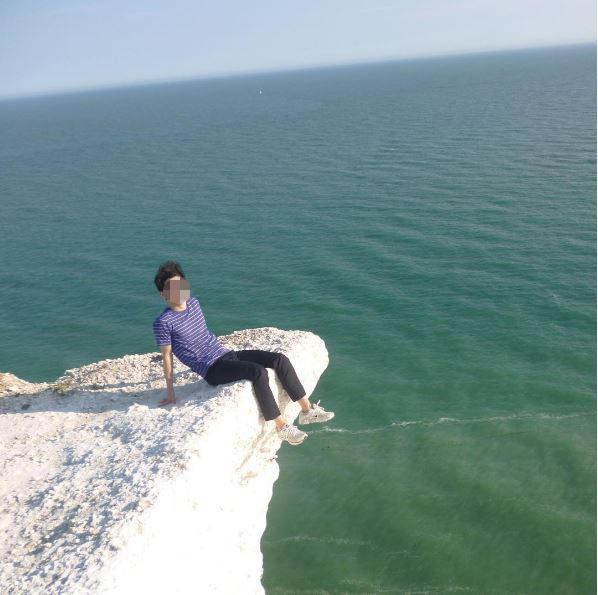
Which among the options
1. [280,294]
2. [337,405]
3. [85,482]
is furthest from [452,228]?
[85,482]

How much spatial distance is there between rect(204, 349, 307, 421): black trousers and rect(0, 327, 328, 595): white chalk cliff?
23 cm

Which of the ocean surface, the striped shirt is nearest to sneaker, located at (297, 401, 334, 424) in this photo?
the striped shirt

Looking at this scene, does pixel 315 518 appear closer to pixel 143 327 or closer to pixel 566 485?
pixel 566 485

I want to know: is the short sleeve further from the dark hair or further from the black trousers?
the black trousers

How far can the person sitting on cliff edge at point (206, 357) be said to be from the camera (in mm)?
10789

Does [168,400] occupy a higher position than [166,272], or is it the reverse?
[166,272]

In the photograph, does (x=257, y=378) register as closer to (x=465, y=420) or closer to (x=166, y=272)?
(x=166, y=272)

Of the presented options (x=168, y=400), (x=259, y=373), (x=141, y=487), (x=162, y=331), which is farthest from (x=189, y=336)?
(x=141, y=487)

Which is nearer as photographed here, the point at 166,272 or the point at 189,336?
the point at 166,272

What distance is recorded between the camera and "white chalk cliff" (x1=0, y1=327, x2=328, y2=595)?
28.3ft

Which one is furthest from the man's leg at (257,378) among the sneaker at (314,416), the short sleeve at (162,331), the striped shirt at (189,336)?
the short sleeve at (162,331)

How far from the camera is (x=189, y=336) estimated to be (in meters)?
11.3

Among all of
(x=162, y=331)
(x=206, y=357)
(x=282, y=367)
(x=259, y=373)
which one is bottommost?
(x=282, y=367)

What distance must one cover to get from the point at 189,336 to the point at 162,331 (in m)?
0.56
